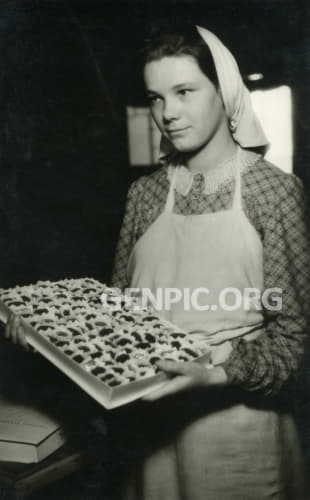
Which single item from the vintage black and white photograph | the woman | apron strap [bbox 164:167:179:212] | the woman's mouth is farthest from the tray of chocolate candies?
the woman's mouth

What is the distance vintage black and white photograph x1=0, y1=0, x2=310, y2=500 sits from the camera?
0.98 metres

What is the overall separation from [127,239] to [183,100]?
0.42 meters

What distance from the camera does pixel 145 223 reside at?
4.04 feet

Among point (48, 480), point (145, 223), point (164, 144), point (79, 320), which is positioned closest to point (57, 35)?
point (164, 144)

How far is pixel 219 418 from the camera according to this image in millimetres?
1057

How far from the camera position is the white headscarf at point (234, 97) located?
1024 millimetres

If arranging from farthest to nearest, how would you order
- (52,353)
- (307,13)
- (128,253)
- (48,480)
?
(128,253), (307,13), (48,480), (52,353)

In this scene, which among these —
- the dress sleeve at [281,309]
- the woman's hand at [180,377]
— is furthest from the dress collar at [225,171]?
the woman's hand at [180,377]

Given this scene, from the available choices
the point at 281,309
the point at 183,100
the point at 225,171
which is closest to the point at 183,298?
the point at 281,309

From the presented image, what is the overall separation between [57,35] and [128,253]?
69cm

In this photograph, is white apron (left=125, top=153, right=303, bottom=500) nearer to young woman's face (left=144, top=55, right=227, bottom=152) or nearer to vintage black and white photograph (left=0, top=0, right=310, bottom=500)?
vintage black and white photograph (left=0, top=0, right=310, bottom=500)

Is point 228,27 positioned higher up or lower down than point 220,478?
higher up

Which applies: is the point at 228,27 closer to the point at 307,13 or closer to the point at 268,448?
the point at 307,13

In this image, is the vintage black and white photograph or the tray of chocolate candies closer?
the tray of chocolate candies
